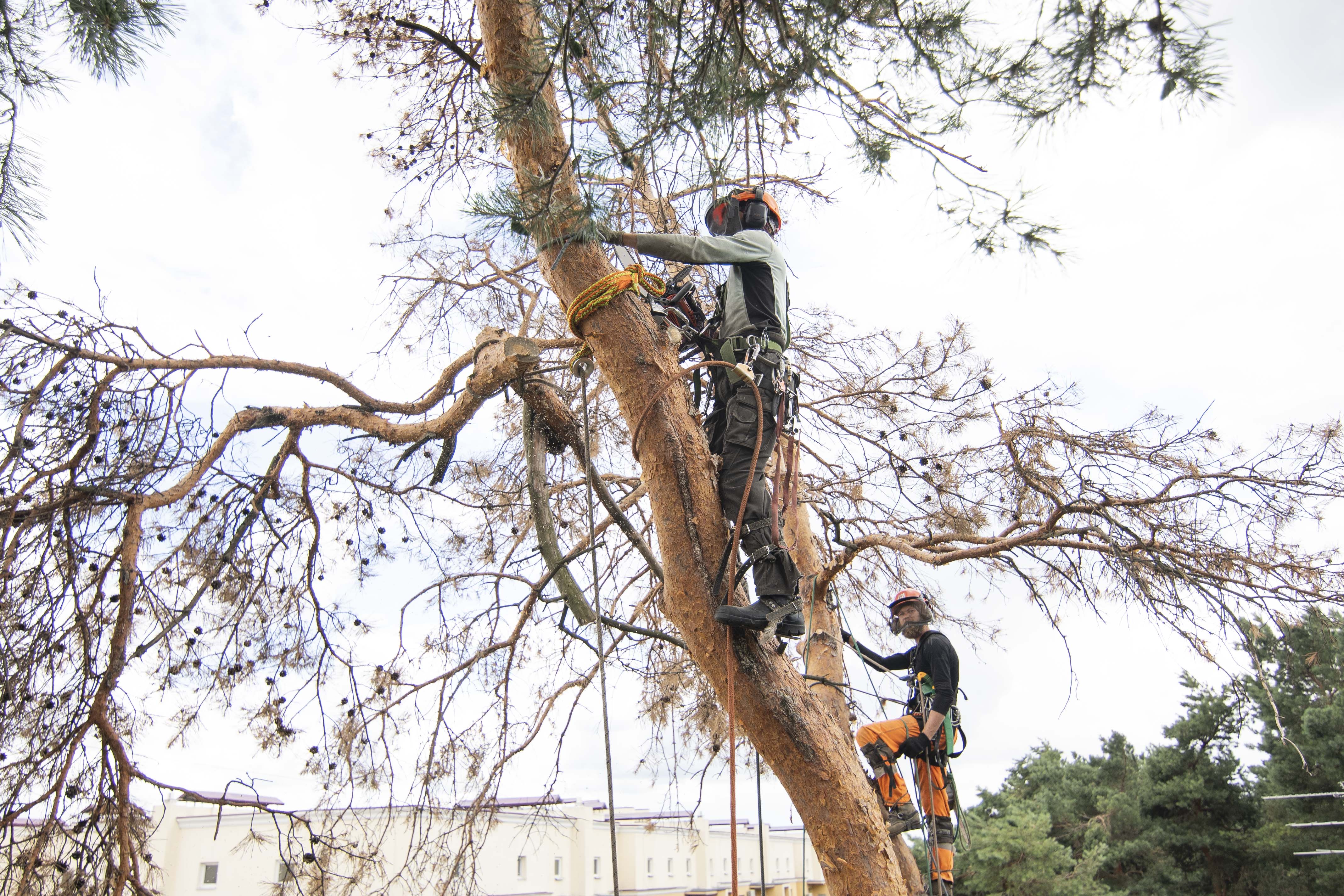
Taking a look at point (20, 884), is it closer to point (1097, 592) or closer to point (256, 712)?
point (256, 712)

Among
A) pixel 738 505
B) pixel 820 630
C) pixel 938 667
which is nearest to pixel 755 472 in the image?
pixel 738 505

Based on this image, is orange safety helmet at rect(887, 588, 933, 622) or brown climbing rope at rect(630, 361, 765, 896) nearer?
brown climbing rope at rect(630, 361, 765, 896)

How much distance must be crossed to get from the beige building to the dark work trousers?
30.6 inches

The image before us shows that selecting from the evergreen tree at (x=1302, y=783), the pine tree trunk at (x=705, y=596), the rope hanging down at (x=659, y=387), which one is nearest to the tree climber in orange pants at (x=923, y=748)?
the pine tree trunk at (x=705, y=596)

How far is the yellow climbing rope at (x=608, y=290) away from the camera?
311cm

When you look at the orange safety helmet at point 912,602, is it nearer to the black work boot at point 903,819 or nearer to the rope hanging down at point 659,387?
the black work boot at point 903,819

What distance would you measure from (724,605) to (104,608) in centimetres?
238

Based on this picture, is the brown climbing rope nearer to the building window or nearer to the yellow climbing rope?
the yellow climbing rope

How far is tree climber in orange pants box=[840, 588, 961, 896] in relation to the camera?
4.02 meters

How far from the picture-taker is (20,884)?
105 inches

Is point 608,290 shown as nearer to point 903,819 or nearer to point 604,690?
point 604,690

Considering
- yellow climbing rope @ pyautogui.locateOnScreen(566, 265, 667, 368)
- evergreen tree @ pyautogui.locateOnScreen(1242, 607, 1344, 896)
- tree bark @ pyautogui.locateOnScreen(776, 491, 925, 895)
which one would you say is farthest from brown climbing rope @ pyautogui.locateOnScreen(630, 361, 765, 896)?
evergreen tree @ pyautogui.locateOnScreen(1242, 607, 1344, 896)

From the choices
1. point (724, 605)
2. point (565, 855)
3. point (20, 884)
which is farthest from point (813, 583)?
point (565, 855)

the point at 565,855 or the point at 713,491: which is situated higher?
the point at 713,491
